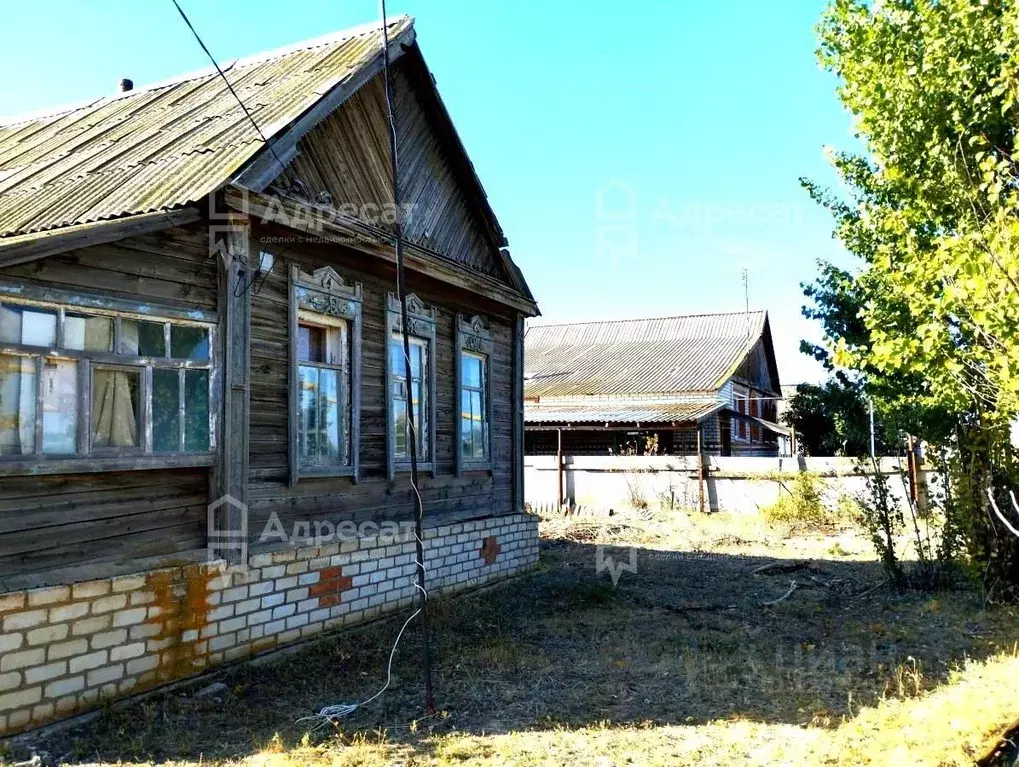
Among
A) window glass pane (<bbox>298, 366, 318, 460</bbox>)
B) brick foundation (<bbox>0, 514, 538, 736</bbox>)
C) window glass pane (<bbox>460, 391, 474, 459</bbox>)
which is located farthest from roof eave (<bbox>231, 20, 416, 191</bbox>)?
window glass pane (<bbox>460, 391, 474, 459</bbox>)

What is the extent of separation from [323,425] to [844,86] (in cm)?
728

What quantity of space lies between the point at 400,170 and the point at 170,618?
5181 mm

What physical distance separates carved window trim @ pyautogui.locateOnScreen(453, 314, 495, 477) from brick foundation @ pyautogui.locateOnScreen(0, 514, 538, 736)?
1.57 metres

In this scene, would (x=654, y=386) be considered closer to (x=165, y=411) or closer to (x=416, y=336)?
(x=416, y=336)

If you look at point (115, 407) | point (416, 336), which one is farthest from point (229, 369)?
point (416, 336)

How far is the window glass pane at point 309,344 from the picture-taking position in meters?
7.24

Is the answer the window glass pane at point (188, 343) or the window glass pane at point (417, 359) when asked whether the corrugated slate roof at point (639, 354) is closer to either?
the window glass pane at point (417, 359)

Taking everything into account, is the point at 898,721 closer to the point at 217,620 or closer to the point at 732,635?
the point at 732,635

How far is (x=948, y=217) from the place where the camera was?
27.6ft

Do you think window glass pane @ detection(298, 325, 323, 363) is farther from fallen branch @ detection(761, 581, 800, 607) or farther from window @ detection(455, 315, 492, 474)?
fallen branch @ detection(761, 581, 800, 607)

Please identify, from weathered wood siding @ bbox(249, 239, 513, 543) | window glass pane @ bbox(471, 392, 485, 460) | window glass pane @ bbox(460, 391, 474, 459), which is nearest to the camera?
weathered wood siding @ bbox(249, 239, 513, 543)

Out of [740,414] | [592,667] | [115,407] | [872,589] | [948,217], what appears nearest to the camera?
[115,407]

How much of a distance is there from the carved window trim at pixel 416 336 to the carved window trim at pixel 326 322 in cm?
47

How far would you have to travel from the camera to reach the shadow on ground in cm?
512
